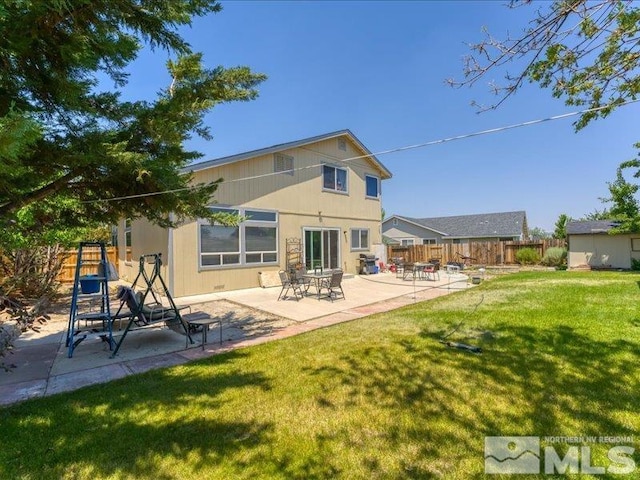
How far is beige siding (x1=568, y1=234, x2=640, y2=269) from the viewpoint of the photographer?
20.7 meters

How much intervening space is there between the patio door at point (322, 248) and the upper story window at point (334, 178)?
7.13 feet

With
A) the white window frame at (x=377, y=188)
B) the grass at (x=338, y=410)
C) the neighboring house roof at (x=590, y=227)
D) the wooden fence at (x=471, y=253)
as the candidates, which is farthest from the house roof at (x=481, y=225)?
Result: the grass at (x=338, y=410)

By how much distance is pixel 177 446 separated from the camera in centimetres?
292

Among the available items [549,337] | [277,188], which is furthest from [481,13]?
[277,188]

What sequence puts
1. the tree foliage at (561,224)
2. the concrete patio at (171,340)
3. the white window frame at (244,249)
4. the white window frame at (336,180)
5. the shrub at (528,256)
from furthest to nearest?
the tree foliage at (561,224), the shrub at (528,256), the white window frame at (336,180), the white window frame at (244,249), the concrete patio at (171,340)

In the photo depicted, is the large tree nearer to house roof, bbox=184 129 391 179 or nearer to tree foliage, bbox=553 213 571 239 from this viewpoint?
house roof, bbox=184 129 391 179

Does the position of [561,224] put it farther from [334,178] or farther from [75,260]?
[75,260]

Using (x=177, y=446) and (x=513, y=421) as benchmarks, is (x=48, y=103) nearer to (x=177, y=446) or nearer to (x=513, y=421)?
(x=177, y=446)

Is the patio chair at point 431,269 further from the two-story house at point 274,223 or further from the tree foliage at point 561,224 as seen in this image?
the tree foliage at point 561,224

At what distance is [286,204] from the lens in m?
14.8

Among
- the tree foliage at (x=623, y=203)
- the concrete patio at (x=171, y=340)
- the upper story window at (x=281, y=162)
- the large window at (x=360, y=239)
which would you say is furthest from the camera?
the tree foliage at (x=623, y=203)

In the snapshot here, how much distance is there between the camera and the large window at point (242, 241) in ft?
39.4

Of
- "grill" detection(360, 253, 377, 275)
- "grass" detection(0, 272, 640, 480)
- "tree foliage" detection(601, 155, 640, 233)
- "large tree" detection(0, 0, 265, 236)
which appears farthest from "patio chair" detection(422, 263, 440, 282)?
"large tree" detection(0, 0, 265, 236)

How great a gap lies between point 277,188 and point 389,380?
11240mm
